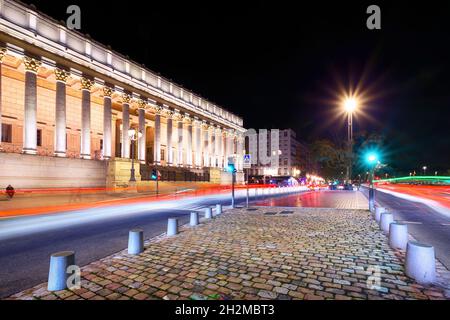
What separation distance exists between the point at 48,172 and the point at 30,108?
7.06 meters

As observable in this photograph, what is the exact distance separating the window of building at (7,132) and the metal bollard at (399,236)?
4082 cm

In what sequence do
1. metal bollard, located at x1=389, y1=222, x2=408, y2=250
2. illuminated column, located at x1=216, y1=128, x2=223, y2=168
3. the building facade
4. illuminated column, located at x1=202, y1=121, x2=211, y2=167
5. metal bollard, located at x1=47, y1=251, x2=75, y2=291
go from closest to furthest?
metal bollard, located at x1=47, y1=251, x2=75, y2=291
metal bollard, located at x1=389, y1=222, x2=408, y2=250
illuminated column, located at x1=202, y1=121, x2=211, y2=167
illuminated column, located at x1=216, y1=128, x2=223, y2=168
the building facade

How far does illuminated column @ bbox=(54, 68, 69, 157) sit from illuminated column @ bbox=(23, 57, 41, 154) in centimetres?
240

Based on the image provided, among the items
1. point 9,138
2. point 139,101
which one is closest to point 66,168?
point 9,138

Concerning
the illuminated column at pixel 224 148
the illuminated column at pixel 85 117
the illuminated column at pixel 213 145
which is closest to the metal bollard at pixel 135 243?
the illuminated column at pixel 85 117

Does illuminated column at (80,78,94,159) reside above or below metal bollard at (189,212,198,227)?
above

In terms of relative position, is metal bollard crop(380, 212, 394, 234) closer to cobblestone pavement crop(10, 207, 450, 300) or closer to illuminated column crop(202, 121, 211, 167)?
cobblestone pavement crop(10, 207, 450, 300)

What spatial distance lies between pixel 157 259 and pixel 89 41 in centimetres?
3871

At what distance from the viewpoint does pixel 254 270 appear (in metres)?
5.18

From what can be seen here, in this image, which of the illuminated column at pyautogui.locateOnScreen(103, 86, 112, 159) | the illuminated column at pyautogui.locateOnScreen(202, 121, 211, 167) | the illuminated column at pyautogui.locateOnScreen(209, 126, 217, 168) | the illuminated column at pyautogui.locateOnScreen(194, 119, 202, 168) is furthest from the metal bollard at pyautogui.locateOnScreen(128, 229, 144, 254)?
the illuminated column at pyautogui.locateOnScreen(209, 126, 217, 168)

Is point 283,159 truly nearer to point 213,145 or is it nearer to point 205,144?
point 213,145

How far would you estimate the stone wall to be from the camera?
23.5m

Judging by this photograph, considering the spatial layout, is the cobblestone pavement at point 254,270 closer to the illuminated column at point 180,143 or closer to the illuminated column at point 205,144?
the illuminated column at point 180,143

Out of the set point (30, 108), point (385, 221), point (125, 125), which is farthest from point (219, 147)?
point (385, 221)
